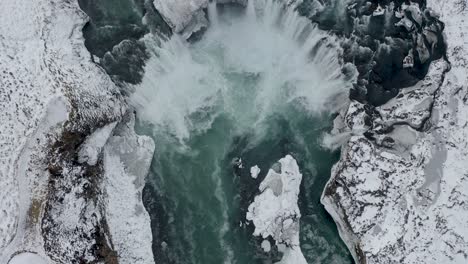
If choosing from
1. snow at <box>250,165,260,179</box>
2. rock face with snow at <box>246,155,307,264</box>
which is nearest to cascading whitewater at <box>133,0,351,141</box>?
snow at <box>250,165,260,179</box>

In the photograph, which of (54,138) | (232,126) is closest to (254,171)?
(232,126)

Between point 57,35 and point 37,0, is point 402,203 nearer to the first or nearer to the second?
point 57,35

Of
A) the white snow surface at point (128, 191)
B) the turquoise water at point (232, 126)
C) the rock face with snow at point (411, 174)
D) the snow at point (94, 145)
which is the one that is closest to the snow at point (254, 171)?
the turquoise water at point (232, 126)

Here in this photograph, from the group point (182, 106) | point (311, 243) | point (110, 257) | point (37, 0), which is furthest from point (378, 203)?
point (37, 0)

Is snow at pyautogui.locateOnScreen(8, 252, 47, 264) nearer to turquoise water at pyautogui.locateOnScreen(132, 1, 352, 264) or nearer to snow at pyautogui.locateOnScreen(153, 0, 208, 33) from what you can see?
turquoise water at pyautogui.locateOnScreen(132, 1, 352, 264)

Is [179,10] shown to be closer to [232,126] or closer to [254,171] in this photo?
[232,126]
